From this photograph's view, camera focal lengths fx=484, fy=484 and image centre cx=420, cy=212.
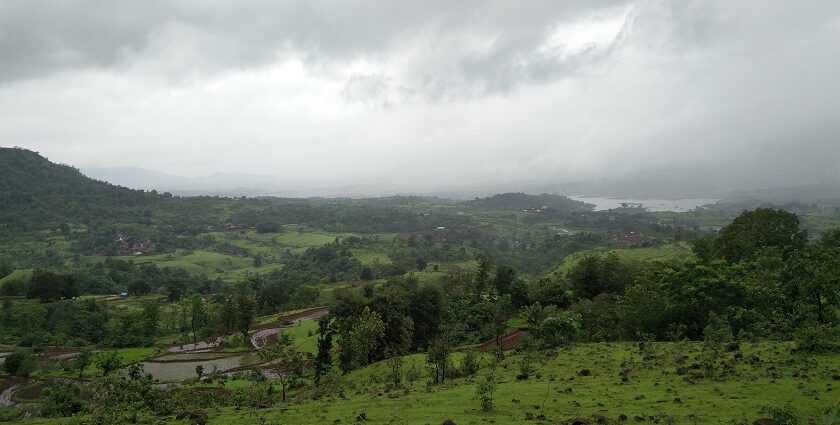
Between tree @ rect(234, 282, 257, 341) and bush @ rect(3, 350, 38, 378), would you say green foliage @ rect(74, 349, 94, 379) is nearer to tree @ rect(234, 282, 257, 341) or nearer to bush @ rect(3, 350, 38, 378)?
bush @ rect(3, 350, 38, 378)

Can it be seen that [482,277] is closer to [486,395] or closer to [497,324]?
[497,324]

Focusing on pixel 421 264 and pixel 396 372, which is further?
pixel 421 264

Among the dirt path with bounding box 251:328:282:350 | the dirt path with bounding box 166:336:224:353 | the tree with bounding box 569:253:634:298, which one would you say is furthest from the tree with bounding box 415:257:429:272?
the tree with bounding box 569:253:634:298

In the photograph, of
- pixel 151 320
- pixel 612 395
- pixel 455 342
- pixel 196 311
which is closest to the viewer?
pixel 612 395

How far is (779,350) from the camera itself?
63.0ft

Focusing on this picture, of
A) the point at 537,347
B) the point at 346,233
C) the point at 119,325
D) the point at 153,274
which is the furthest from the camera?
the point at 346,233

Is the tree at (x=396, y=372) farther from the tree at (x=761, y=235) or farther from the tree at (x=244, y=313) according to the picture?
the tree at (x=761, y=235)

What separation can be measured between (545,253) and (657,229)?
1637 inches

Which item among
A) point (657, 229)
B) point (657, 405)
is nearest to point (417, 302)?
point (657, 405)

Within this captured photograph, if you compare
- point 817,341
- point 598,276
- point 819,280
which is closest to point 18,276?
point 598,276

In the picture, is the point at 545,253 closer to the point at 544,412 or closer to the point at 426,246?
the point at 426,246

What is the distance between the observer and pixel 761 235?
40.1 m

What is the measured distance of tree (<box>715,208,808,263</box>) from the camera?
130ft

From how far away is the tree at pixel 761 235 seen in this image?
Answer: 39.6m
